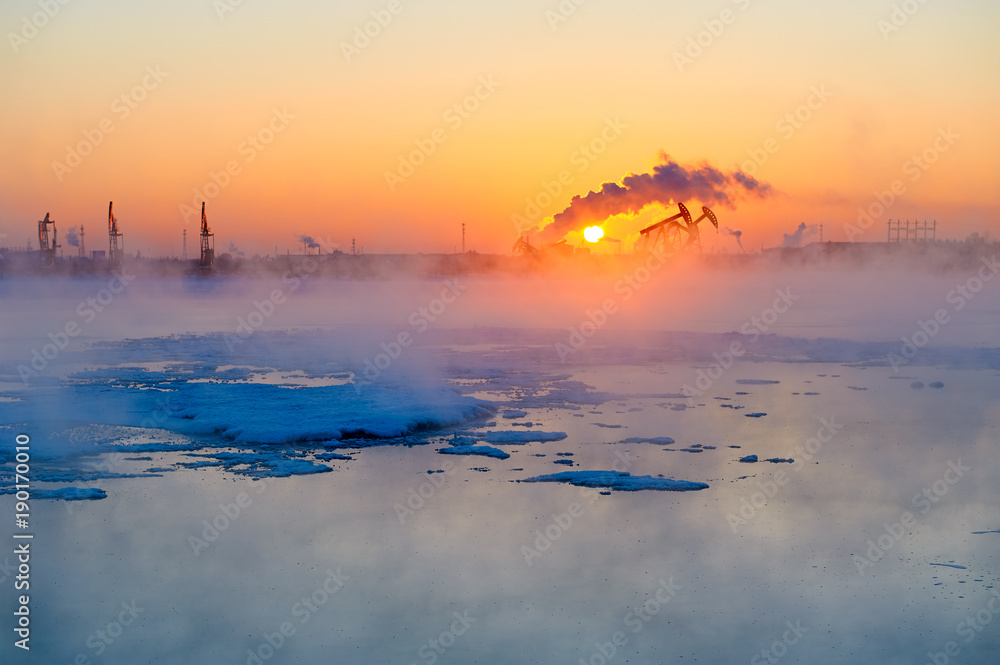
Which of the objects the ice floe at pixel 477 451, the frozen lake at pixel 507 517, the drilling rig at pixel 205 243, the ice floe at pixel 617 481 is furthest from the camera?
the drilling rig at pixel 205 243

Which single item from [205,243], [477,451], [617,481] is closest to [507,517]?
[617,481]

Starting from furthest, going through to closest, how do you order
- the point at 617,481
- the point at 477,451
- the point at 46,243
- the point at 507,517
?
1. the point at 46,243
2. the point at 477,451
3. the point at 617,481
4. the point at 507,517

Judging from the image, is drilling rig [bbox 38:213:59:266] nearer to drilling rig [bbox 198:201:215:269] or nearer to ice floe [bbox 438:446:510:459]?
drilling rig [bbox 198:201:215:269]

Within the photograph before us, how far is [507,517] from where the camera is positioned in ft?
29.1

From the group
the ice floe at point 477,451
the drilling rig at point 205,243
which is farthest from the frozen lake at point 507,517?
the drilling rig at point 205,243

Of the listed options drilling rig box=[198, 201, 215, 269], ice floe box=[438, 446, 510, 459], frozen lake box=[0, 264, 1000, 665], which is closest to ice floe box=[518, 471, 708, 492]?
frozen lake box=[0, 264, 1000, 665]

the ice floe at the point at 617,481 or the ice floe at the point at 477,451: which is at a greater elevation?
the ice floe at the point at 617,481

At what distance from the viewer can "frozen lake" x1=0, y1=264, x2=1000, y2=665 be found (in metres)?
6.36

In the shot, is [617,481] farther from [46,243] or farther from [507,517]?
[46,243]

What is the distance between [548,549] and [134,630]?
3.30 m

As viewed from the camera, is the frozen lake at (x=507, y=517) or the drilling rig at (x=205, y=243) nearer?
the frozen lake at (x=507, y=517)

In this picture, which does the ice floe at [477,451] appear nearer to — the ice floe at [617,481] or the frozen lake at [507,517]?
the frozen lake at [507,517]

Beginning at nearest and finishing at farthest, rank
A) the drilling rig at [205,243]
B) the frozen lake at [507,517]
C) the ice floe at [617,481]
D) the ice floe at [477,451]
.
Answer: the frozen lake at [507,517] → the ice floe at [617,481] → the ice floe at [477,451] → the drilling rig at [205,243]

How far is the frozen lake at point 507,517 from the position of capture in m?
6.36
